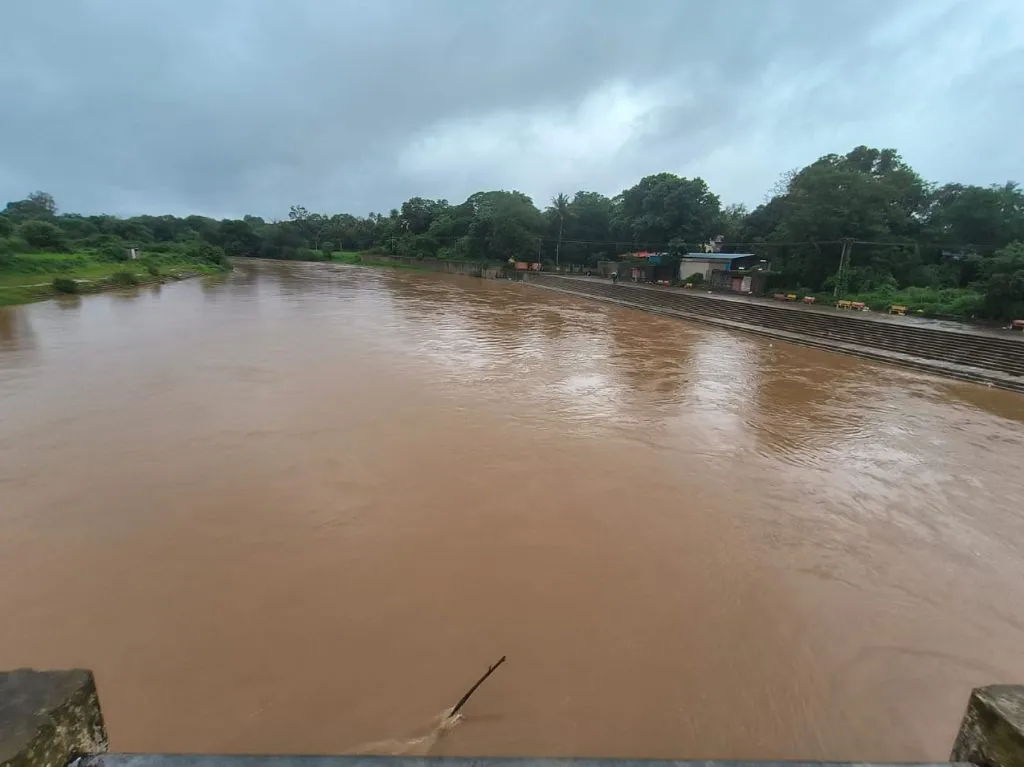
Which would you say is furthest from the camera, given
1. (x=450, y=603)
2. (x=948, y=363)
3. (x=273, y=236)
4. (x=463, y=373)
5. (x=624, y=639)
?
(x=273, y=236)

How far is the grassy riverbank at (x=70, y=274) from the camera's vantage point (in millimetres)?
18297

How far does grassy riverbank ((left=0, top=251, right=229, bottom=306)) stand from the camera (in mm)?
18297

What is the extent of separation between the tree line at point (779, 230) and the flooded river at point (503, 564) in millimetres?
16352

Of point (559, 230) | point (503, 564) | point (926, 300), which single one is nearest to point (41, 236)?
point (503, 564)

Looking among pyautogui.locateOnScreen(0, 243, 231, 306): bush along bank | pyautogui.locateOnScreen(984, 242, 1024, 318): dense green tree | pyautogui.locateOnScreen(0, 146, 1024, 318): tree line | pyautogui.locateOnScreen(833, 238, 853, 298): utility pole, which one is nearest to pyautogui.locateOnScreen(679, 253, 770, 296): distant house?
pyautogui.locateOnScreen(0, 146, 1024, 318): tree line

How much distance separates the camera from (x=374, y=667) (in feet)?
10.3

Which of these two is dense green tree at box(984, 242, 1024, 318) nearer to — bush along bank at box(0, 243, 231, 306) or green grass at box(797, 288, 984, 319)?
green grass at box(797, 288, 984, 319)

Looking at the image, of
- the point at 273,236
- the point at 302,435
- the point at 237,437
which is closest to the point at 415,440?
the point at 302,435

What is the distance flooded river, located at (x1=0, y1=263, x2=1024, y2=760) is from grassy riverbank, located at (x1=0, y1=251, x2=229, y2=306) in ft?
41.3

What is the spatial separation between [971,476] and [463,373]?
8146mm

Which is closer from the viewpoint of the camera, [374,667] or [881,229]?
[374,667]

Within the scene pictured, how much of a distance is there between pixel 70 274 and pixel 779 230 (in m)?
34.1

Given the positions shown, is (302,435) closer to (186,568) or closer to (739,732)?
(186,568)

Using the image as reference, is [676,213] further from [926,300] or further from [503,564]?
[503,564]
